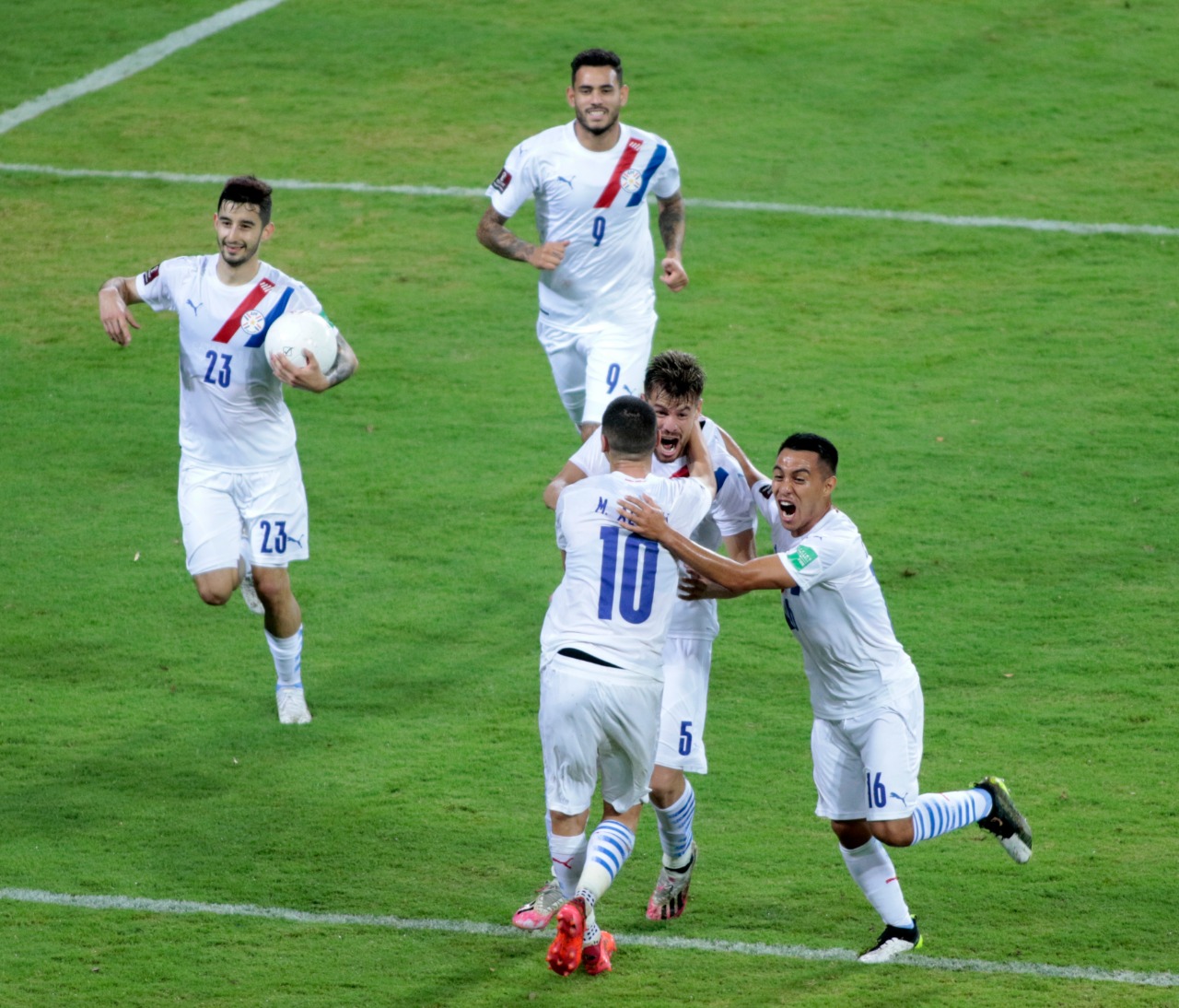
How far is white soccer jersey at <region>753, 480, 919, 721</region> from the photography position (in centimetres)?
561

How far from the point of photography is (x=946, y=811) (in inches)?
232

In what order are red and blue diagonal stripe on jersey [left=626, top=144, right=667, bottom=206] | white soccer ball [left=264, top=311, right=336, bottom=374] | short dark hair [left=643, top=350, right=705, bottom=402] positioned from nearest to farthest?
short dark hair [left=643, top=350, right=705, bottom=402]
white soccer ball [left=264, top=311, right=336, bottom=374]
red and blue diagonal stripe on jersey [left=626, top=144, right=667, bottom=206]

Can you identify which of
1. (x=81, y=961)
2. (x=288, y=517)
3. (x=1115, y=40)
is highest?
(x=1115, y=40)

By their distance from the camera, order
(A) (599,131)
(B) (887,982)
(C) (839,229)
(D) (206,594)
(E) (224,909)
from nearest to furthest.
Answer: (B) (887,982) → (E) (224,909) → (D) (206,594) → (A) (599,131) → (C) (839,229)

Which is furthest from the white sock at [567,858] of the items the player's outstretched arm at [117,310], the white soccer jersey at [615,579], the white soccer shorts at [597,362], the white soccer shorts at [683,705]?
the white soccer shorts at [597,362]

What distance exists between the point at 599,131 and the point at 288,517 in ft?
8.49

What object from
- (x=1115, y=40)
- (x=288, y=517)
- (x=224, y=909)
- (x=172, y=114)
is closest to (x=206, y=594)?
(x=288, y=517)

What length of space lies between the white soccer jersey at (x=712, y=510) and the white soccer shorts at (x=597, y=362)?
2.20 metres

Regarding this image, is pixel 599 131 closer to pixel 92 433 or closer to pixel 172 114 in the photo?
pixel 92 433

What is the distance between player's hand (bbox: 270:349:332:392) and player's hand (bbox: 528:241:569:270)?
1.53 m

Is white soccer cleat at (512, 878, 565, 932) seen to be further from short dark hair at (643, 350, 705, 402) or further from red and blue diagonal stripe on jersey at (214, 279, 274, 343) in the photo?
red and blue diagonal stripe on jersey at (214, 279, 274, 343)

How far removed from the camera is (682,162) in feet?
52.1

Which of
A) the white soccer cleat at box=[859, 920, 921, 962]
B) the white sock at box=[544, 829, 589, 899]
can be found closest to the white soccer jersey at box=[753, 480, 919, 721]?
the white soccer cleat at box=[859, 920, 921, 962]

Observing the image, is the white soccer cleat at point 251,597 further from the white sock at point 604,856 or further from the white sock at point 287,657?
the white sock at point 604,856
